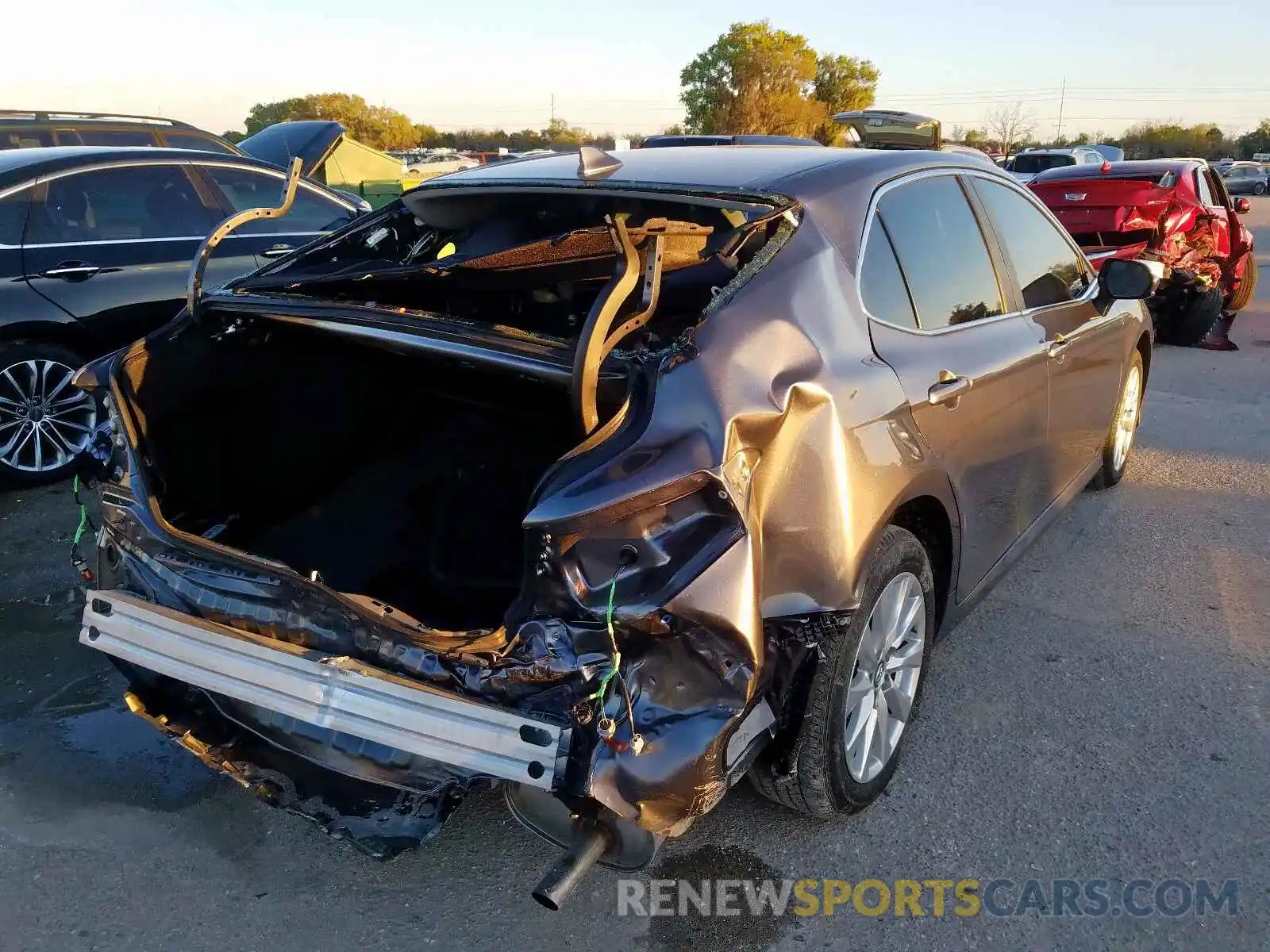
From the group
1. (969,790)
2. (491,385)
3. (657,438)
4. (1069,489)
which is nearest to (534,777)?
(657,438)

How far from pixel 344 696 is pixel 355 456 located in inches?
66.4

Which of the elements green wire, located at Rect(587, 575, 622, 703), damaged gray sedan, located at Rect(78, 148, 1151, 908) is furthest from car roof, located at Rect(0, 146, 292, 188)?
green wire, located at Rect(587, 575, 622, 703)

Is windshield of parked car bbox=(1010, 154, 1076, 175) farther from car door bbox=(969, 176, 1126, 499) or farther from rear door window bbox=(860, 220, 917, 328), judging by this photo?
rear door window bbox=(860, 220, 917, 328)

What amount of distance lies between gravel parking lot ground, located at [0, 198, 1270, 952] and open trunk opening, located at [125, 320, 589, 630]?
760 millimetres

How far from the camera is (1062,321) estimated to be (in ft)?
12.1

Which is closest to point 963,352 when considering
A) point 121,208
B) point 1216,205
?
point 121,208

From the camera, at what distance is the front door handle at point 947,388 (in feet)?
8.68

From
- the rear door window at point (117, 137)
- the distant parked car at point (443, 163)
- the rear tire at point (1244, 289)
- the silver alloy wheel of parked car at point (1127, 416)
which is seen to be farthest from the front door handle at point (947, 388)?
the distant parked car at point (443, 163)

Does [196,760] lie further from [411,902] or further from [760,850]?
[760,850]

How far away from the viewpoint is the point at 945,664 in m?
3.51

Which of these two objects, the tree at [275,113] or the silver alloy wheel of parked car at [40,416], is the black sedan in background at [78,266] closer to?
the silver alloy wheel of parked car at [40,416]

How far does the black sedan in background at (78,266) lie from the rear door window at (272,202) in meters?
0.12

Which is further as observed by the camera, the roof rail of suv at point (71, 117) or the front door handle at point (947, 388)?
the roof rail of suv at point (71, 117)
